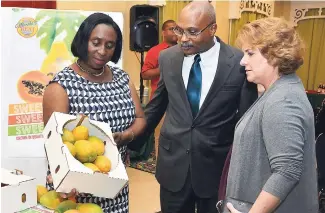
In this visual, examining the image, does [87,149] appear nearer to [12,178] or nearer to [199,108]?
[12,178]

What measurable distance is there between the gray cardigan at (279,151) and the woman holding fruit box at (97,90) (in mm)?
514

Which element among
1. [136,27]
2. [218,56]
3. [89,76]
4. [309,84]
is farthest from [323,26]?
[89,76]

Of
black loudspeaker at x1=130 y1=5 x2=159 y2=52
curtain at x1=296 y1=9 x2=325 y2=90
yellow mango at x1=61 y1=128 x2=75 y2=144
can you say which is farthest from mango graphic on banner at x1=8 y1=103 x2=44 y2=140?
curtain at x1=296 y1=9 x2=325 y2=90

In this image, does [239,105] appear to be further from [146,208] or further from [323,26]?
[323,26]

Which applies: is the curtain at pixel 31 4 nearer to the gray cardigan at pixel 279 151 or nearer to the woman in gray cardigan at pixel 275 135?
the woman in gray cardigan at pixel 275 135

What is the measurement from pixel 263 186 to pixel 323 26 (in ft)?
24.5

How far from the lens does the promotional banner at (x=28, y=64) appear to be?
94.3 inches

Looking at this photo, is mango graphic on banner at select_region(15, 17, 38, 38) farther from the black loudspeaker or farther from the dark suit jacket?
the black loudspeaker

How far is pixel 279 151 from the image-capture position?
4.23ft

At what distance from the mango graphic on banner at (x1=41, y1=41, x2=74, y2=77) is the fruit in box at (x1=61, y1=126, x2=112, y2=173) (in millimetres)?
1280

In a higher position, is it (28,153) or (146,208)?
(28,153)

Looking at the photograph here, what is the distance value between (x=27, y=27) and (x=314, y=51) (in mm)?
6996

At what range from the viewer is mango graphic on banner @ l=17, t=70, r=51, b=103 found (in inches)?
97.5

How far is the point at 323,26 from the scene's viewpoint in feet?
26.2
